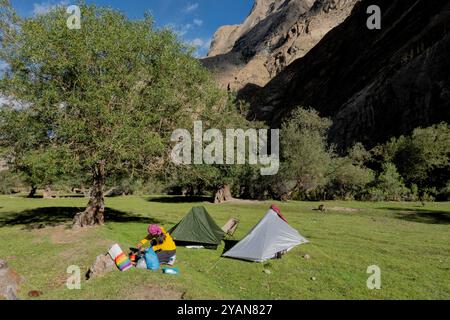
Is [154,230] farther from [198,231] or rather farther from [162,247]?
[198,231]

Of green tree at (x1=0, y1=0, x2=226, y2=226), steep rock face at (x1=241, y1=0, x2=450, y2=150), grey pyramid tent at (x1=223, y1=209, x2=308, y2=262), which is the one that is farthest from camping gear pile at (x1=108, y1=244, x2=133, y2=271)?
steep rock face at (x1=241, y1=0, x2=450, y2=150)

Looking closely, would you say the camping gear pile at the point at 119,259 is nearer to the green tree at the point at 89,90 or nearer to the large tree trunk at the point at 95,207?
the green tree at the point at 89,90

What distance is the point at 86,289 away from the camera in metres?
12.4

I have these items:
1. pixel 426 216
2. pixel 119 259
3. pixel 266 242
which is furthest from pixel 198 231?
pixel 426 216

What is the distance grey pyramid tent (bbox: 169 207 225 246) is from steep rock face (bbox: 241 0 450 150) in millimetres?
58227

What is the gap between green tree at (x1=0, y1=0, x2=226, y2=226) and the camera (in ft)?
72.3

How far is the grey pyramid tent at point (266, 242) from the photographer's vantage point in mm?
17156

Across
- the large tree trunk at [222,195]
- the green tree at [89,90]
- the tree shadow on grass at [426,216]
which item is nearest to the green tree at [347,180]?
the large tree trunk at [222,195]

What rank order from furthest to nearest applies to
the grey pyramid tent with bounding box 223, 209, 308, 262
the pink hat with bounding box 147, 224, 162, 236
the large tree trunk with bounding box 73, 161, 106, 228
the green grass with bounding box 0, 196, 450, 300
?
the large tree trunk with bounding box 73, 161, 106, 228
the grey pyramid tent with bounding box 223, 209, 308, 262
the pink hat with bounding box 147, 224, 162, 236
the green grass with bounding box 0, 196, 450, 300

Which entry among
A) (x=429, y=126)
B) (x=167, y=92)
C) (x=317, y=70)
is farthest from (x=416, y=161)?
(x=317, y=70)

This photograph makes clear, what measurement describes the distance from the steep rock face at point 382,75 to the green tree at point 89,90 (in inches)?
2283

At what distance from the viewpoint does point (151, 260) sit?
14742 mm

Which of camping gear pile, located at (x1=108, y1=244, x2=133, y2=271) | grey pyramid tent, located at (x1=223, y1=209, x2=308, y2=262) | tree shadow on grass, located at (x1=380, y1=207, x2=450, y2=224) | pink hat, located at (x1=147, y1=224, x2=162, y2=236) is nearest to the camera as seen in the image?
camping gear pile, located at (x1=108, y1=244, x2=133, y2=271)

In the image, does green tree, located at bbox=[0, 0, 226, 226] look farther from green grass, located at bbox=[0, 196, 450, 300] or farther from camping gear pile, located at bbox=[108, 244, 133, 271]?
camping gear pile, located at bbox=[108, 244, 133, 271]
